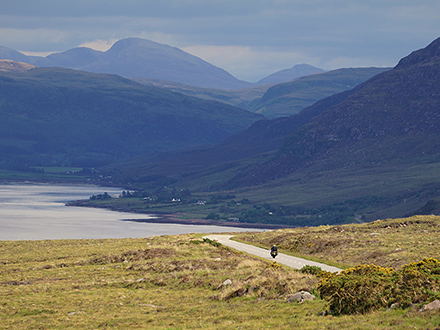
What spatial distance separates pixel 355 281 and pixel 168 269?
22.6m

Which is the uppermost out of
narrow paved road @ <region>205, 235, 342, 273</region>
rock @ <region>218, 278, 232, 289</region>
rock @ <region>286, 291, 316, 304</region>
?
rock @ <region>286, 291, 316, 304</region>

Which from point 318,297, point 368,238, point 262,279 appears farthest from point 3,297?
point 368,238

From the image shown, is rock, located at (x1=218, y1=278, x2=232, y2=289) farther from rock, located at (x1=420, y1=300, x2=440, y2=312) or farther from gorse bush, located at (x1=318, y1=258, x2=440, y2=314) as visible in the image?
rock, located at (x1=420, y1=300, x2=440, y2=312)

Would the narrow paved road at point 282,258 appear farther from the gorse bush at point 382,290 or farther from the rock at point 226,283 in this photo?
the gorse bush at point 382,290

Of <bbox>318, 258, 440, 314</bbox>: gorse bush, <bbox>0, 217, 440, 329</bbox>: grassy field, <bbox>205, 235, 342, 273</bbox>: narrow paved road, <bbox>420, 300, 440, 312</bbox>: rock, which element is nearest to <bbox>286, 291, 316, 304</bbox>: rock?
<bbox>0, 217, 440, 329</bbox>: grassy field

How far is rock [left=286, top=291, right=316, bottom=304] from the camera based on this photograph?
32031 mm

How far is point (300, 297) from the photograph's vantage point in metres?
32.3

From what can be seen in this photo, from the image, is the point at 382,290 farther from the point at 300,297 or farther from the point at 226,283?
the point at 226,283

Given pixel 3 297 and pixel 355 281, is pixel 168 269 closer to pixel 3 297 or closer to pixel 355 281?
pixel 3 297

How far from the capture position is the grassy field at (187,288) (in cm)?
2948

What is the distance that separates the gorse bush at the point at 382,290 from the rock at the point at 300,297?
1767 millimetres

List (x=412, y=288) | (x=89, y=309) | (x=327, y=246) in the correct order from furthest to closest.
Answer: (x=327, y=246), (x=89, y=309), (x=412, y=288)

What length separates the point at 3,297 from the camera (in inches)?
1661

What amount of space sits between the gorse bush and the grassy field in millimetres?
823
